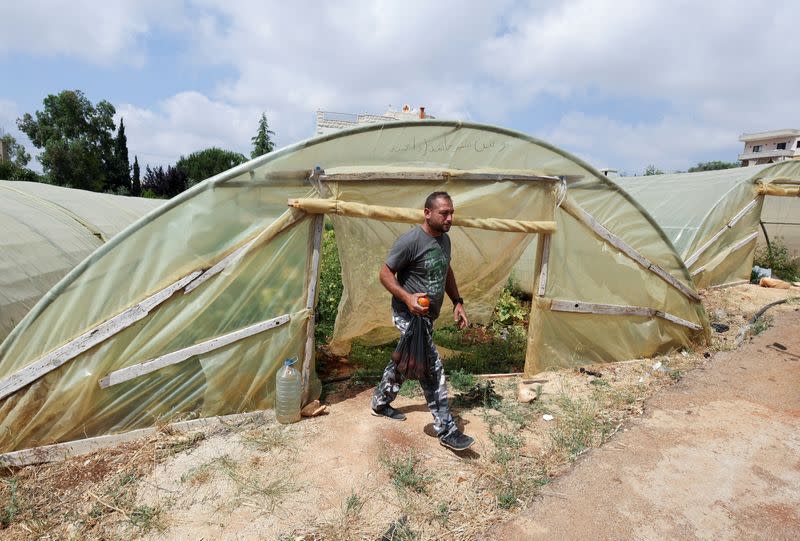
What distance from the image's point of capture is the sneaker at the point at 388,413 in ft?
13.0

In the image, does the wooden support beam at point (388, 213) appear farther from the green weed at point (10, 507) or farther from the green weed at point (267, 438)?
the green weed at point (10, 507)

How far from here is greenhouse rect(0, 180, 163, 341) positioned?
14.6 ft

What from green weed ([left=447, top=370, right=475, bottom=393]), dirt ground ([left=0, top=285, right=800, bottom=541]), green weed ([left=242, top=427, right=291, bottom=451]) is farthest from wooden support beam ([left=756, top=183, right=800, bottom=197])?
green weed ([left=242, top=427, right=291, bottom=451])

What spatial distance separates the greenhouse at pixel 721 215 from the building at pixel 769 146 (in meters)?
54.7

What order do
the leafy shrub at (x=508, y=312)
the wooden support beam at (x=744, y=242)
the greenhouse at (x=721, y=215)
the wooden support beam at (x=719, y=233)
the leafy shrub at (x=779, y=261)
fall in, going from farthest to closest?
the leafy shrub at (x=779, y=261)
the wooden support beam at (x=744, y=242)
the greenhouse at (x=721, y=215)
the wooden support beam at (x=719, y=233)
the leafy shrub at (x=508, y=312)

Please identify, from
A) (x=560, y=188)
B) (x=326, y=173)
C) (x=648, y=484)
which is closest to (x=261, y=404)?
(x=326, y=173)

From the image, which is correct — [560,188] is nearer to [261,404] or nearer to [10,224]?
[261,404]

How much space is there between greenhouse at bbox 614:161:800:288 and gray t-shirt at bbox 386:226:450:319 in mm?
7404

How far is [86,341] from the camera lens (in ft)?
10.7

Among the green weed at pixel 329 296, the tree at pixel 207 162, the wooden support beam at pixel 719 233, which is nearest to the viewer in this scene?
the green weed at pixel 329 296

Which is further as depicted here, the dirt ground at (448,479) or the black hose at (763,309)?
the black hose at (763,309)

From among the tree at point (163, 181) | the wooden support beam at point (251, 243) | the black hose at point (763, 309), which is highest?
the tree at point (163, 181)

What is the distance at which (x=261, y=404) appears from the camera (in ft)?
13.0

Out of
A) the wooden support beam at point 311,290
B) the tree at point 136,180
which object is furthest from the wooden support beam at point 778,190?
the tree at point 136,180
